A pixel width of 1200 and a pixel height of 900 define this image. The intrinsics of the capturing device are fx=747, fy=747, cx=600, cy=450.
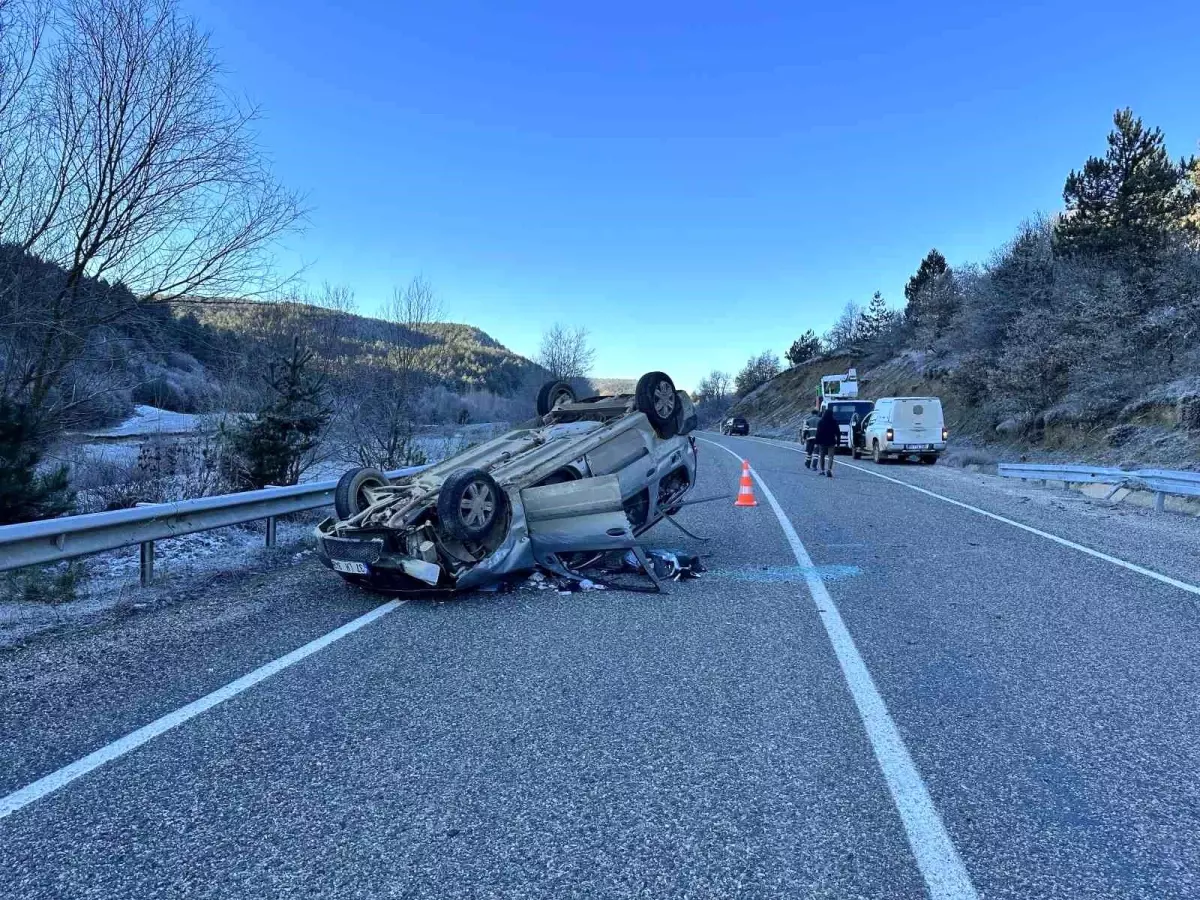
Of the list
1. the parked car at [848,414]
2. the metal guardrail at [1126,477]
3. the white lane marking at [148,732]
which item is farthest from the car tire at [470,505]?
the parked car at [848,414]

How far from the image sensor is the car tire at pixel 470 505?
5.83m

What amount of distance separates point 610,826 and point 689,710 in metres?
1.18

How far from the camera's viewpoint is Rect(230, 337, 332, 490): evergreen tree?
12969 mm

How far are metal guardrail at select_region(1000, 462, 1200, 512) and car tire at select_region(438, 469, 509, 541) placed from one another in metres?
Answer: 11.1

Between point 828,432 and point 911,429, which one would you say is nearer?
point 828,432

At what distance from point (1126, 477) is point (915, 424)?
10720 mm

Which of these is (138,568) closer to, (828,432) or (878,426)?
(828,432)

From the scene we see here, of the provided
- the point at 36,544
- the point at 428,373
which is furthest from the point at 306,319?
the point at 36,544

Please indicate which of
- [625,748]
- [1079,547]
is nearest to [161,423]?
[625,748]

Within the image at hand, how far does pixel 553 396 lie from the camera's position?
9953 millimetres

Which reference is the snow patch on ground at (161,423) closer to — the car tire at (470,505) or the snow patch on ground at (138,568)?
the snow patch on ground at (138,568)

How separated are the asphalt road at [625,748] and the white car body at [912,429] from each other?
1816cm

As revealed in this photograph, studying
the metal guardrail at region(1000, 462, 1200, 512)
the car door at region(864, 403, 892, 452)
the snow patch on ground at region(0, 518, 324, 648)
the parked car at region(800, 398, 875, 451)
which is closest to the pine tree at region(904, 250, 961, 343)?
the parked car at region(800, 398, 875, 451)

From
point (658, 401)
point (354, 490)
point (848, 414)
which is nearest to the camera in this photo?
point (354, 490)
